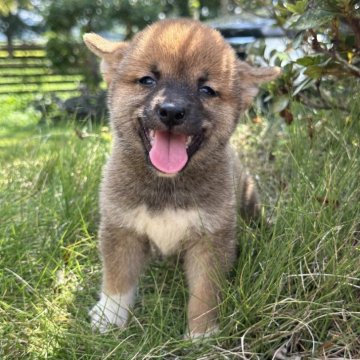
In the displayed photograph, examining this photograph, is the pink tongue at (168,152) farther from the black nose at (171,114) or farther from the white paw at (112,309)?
the white paw at (112,309)

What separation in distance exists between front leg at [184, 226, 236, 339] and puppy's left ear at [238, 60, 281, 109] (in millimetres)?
687

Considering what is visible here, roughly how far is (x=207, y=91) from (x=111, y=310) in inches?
45.6

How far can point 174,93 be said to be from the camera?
228cm

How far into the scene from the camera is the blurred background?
2766 millimetres

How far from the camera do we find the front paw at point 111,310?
2.45m

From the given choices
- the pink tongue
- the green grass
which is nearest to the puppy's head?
the pink tongue

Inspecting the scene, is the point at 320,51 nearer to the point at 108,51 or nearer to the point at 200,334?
the point at 108,51

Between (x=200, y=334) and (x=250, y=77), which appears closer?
(x=200, y=334)

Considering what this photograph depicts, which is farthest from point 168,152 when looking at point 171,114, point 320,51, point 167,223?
point 320,51

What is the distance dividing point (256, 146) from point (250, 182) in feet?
3.83

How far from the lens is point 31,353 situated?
2123 mm

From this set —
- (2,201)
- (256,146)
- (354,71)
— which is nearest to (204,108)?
(354,71)

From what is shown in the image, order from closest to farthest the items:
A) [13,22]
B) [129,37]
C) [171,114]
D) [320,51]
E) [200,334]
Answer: [171,114], [200,334], [320,51], [129,37], [13,22]

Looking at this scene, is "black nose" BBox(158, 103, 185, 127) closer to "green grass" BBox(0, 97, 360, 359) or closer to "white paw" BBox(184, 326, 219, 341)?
"green grass" BBox(0, 97, 360, 359)
